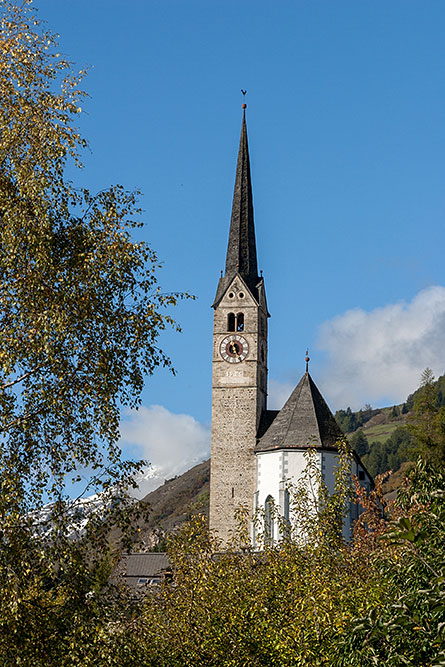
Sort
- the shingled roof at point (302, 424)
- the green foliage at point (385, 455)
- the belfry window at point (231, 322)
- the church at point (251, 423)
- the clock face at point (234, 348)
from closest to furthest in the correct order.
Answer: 1. the church at point (251, 423)
2. the shingled roof at point (302, 424)
3. the clock face at point (234, 348)
4. the belfry window at point (231, 322)
5. the green foliage at point (385, 455)

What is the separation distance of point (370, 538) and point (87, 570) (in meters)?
13.7

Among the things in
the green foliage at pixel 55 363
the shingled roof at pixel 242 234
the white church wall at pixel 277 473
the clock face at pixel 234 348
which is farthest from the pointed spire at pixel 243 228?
the green foliage at pixel 55 363

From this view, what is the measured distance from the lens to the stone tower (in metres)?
56.9

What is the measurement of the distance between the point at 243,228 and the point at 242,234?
59cm

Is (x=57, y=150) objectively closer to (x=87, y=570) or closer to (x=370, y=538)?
(x=87, y=570)

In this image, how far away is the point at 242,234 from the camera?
217ft

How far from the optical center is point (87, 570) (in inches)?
612

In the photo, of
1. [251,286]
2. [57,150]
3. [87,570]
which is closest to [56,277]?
[57,150]

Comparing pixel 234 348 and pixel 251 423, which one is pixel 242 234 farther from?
pixel 251 423

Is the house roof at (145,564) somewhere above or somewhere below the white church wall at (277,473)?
below

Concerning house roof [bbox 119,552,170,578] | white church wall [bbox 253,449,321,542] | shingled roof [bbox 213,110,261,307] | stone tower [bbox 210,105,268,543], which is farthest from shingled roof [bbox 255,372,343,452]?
house roof [bbox 119,552,170,578]

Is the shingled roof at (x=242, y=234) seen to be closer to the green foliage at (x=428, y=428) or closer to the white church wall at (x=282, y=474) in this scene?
the white church wall at (x=282, y=474)

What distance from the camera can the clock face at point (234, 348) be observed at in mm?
59844

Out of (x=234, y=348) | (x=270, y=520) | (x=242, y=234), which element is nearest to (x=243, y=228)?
(x=242, y=234)
